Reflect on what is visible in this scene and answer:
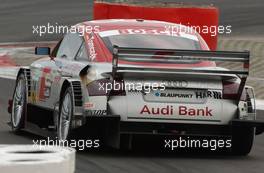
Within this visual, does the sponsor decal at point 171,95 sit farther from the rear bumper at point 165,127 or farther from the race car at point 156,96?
the rear bumper at point 165,127

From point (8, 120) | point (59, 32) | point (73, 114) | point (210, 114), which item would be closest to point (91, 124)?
point (73, 114)

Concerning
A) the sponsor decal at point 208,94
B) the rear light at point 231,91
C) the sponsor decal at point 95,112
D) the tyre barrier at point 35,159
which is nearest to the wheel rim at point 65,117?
the sponsor decal at point 95,112

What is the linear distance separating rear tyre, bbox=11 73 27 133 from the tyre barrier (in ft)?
20.7

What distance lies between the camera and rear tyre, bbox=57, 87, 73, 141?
34.6ft

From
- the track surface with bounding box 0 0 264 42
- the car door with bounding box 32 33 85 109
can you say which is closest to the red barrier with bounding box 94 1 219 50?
the track surface with bounding box 0 0 264 42

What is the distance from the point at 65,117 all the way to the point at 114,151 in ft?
Answer: 2.18

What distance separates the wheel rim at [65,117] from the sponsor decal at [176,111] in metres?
0.84

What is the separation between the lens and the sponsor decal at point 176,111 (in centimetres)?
1027

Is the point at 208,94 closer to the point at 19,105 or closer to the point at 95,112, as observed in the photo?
the point at 95,112

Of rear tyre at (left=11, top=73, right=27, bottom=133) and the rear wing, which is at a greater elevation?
the rear wing

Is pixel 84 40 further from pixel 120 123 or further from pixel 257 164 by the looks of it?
pixel 257 164

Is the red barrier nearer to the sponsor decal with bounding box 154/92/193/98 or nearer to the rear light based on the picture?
the rear light

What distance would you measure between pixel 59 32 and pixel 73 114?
21.1 meters

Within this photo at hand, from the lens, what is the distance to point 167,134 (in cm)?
1039
